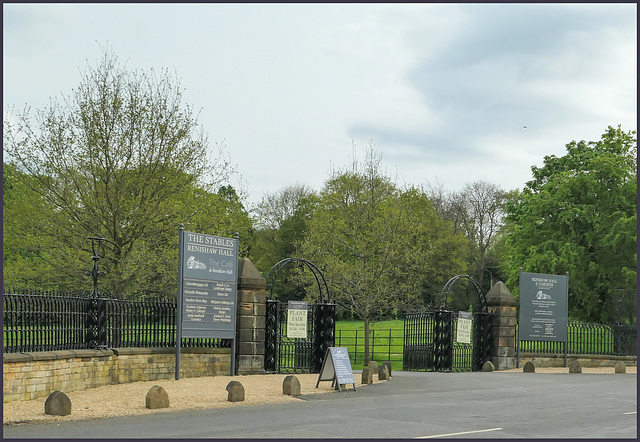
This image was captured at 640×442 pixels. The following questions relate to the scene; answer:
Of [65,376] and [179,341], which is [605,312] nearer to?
[179,341]

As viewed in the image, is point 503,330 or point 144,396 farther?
point 503,330

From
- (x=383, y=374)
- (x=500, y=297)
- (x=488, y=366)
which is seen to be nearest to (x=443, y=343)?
(x=488, y=366)

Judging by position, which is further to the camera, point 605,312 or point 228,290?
point 605,312

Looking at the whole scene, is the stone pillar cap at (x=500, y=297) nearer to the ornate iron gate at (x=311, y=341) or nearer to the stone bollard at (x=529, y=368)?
the stone bollard at (x=529, y=368)

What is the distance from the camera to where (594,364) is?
3022 cm

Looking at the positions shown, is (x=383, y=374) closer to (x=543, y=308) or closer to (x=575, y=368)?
(x=575, y=368)

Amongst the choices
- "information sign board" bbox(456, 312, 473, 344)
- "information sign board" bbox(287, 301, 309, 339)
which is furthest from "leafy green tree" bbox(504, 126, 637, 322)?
"information sign board" bbox(287, 301, 309, 339)

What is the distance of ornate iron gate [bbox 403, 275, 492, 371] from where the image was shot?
27328mm

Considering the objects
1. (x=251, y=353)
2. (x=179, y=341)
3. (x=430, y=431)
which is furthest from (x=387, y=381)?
(x=430, y=431)

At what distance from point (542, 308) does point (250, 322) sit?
12.1m

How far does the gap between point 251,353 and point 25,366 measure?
783 centimetres

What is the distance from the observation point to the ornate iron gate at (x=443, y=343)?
27328 mm

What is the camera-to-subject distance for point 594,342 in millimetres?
30531

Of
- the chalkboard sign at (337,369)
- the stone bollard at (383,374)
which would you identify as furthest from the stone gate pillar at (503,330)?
the chalkboard sign at (337,369)
